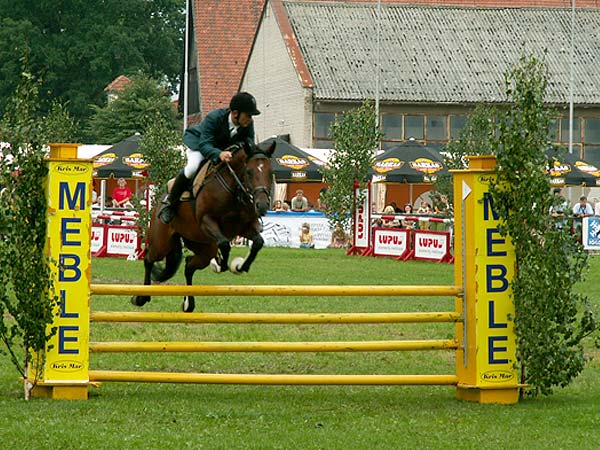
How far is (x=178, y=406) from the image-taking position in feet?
34.0

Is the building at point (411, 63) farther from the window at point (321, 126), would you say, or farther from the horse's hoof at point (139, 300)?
the horse's hoof at point (139, 300)

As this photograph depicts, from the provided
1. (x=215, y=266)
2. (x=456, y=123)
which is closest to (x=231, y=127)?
(x=215, y=266)

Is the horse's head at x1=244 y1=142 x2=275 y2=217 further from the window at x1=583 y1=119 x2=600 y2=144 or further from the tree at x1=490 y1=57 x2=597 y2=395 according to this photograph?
the window at x1=583 y1=119 x2=600 y2=144

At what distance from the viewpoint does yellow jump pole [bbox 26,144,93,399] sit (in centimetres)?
1057

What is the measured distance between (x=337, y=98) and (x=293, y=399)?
42297 mm

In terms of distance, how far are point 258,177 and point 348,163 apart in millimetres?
23853

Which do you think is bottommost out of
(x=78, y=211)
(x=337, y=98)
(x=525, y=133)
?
(x=78, y=211)

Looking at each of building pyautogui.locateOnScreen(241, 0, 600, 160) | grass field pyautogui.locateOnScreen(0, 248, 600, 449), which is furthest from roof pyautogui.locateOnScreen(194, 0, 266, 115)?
grass field pyautogui.locateOnScreen(0, 248, 600, 449)

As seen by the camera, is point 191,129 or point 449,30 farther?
point 449,30

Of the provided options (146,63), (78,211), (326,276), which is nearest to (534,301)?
(78,211)

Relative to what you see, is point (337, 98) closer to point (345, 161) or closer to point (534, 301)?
point (345, 161)

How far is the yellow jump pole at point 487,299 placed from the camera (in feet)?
35.2

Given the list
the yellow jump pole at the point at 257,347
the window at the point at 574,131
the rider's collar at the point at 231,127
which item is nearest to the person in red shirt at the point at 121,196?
the window at the point at 574,131

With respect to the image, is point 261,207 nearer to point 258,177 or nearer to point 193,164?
point 258,177
